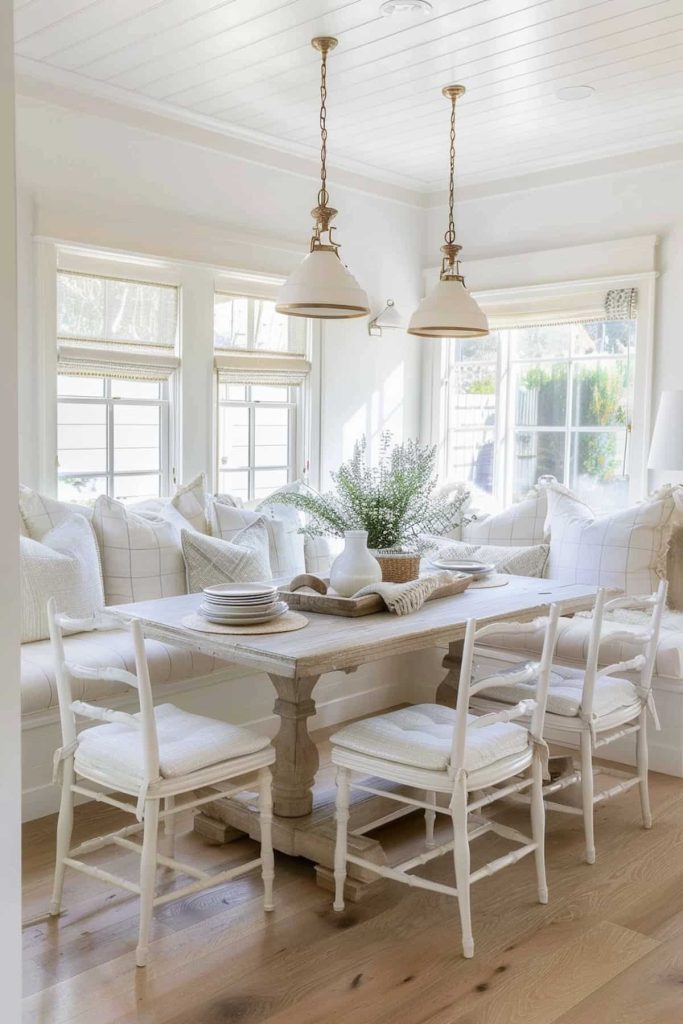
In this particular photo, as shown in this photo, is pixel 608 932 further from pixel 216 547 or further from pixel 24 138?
pixel 24 138

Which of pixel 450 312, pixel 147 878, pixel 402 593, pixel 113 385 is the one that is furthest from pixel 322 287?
pixel 147 878

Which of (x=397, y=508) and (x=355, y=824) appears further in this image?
(x=397, y=508)

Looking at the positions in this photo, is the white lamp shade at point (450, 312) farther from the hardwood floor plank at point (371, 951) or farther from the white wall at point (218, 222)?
the hardwood floor plank at point (371, 951)

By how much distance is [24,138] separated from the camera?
3963 millimetres

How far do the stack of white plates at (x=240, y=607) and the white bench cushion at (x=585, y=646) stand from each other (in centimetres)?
120

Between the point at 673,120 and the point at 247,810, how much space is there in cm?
361

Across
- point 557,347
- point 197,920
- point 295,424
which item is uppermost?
point 557,347

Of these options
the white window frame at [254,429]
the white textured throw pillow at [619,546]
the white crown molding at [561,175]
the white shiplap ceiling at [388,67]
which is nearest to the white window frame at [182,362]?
the white window frame at [254,429]

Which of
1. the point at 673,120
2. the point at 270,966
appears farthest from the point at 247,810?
the point at 673,120

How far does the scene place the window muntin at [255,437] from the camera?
4.96 metres

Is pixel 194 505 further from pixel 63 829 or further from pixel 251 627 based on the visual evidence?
pixel 63 829

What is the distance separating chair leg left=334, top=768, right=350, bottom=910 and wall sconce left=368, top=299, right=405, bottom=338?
3395 mm

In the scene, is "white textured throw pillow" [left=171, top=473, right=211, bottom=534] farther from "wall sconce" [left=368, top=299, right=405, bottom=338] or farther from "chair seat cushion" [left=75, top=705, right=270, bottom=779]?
"chair seat cushion" [left=75, top=705, right=270, bottom=779]

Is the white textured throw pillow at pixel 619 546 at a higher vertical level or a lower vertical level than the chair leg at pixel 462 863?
higher
